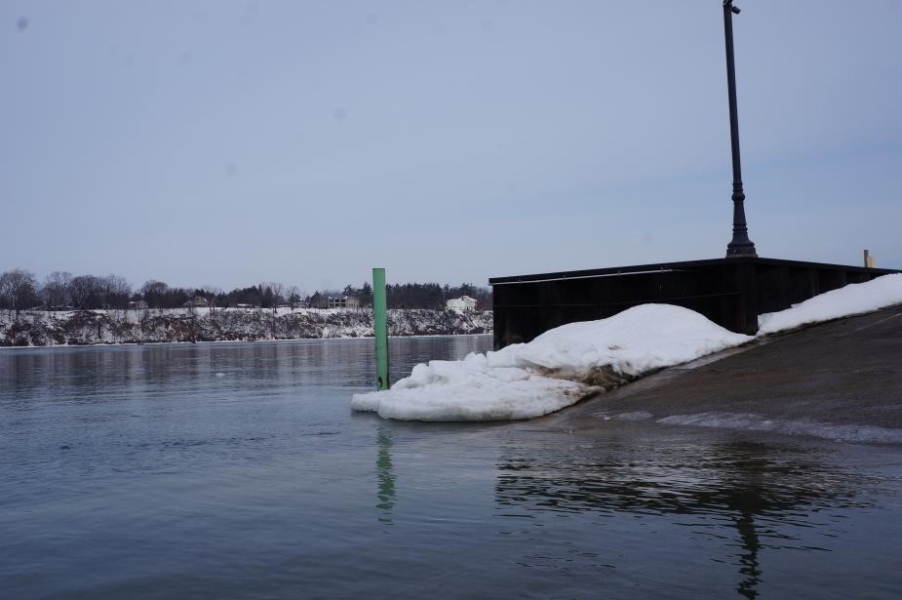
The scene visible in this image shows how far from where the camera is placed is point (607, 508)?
240 inches

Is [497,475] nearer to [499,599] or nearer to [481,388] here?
[499,599]

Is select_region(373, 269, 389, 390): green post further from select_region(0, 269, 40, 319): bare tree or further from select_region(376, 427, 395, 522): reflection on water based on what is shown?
select_region(0, 269, 40, 319): bare tree

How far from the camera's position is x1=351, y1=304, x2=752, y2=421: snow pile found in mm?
12602

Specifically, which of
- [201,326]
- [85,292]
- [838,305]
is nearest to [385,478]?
[838,305]

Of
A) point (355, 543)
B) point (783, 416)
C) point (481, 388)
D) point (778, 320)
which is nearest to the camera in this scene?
point (355, 543)

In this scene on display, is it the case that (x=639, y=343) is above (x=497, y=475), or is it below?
above

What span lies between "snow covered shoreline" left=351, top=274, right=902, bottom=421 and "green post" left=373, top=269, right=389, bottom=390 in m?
1.66

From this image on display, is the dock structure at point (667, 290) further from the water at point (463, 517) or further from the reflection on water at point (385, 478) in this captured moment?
the reflection on water at point (385, 478)

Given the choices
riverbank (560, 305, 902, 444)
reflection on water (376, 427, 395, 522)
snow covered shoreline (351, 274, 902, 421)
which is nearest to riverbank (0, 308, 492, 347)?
snow covered shoreline (351, 274, 902, 421)

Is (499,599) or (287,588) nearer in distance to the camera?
(499,599)

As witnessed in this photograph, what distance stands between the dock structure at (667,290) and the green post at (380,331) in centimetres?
305

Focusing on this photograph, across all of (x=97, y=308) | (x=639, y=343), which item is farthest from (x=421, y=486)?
(x=97, y=308)

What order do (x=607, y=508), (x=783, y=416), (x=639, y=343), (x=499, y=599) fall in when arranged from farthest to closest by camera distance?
1. (x=639, y=343)
2. (x=783, y=416)
3. (x=607, y=508)
4. (x=499, y=599)

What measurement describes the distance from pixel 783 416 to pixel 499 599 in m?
6.43
